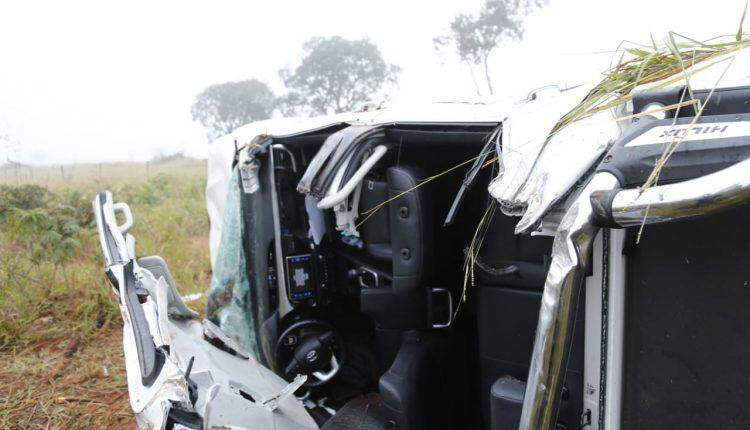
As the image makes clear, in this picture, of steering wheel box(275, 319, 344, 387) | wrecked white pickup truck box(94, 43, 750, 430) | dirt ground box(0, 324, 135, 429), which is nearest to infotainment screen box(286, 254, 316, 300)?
wrecked white pickup truck box(94, 43, 750, 430)

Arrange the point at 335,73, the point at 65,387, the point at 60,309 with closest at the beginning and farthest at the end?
the point at 65,387 → the point at 60,309 → the point at 335,73

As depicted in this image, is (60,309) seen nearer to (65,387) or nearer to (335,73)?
(65,387)

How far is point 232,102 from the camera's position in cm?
3375

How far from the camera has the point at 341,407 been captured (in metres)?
2.55

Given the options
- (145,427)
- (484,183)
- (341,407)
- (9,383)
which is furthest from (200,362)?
(9,383)

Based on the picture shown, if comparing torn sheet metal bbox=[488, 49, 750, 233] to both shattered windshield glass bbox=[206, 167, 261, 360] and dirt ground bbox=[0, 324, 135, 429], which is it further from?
dirt ground bbox=[0, 324, 135, 429]

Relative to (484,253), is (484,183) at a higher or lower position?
higher

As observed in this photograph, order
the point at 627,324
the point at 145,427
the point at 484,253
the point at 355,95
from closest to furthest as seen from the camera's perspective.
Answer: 1. the point at 627,324
2. the point at 145,427
3. the point at 484,253
4. the point at 355,95

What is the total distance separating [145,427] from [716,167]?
1.67m

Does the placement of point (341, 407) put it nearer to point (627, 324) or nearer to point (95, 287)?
point (627, 324)

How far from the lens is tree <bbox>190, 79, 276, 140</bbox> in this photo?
32.5 meters

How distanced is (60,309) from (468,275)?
3.84 meters

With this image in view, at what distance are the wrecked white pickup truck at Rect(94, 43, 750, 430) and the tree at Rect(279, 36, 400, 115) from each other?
948 inches

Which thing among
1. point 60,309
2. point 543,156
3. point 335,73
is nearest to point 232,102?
point 335,73
